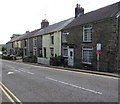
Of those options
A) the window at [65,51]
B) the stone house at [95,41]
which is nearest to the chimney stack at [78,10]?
the stone house at [95,41]

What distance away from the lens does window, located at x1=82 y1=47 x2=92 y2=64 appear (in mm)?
17797

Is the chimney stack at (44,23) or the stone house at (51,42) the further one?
the chimney stack at (44,23)

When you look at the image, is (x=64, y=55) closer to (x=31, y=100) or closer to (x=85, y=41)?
(x=85, y=41)

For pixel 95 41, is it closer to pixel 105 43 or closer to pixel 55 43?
pixel 105 43

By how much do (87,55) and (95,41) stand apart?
7.39 feet

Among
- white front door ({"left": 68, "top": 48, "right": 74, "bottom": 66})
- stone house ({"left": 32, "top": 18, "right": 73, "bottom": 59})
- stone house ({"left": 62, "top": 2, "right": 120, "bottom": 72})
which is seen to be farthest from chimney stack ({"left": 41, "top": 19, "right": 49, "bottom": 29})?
white front door ({"left": 68, "top": 48, "right": 74, "bottom": 66})

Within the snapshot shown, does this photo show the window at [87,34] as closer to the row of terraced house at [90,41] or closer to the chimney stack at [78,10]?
the row of terraced house at [90,41]

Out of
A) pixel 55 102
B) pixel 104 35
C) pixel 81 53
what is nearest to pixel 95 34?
pixel 104 35

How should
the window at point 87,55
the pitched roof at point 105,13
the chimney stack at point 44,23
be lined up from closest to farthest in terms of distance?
the pitched roof at point 105,13
the window at point 87,55
the chimney stack at point 44,23

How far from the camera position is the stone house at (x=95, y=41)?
14.5m

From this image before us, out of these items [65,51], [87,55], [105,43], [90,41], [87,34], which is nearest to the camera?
[105,43]

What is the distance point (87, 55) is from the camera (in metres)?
18.3

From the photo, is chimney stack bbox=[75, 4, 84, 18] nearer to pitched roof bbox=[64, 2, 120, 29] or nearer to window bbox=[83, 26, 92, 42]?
pitched roof bbox=[64, 2, 120, 29]

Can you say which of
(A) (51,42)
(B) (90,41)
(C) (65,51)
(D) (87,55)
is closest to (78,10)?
(C) (65,51)
